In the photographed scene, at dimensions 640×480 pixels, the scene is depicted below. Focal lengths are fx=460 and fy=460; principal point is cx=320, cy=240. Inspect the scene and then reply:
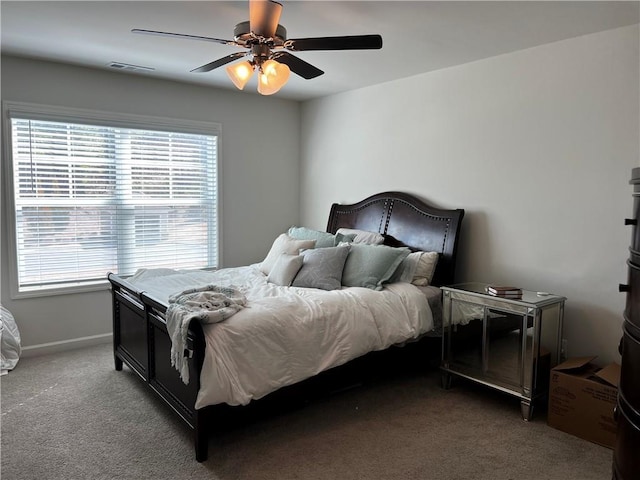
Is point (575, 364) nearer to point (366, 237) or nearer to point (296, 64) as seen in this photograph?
point (366, 237)

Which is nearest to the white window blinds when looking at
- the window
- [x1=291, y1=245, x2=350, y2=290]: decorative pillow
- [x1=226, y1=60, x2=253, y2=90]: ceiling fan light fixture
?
the window

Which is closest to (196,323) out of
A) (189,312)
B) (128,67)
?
(189,312)

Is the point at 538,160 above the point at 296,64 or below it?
below

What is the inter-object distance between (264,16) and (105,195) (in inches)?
113

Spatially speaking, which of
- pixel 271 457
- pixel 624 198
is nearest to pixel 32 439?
pixel 271 457

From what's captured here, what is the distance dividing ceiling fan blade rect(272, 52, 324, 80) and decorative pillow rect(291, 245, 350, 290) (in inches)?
54.2

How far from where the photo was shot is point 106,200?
443 centimetres

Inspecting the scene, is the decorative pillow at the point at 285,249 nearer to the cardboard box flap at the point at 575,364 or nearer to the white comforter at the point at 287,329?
the white comforter at the point at 287,329

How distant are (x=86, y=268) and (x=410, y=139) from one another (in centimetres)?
331

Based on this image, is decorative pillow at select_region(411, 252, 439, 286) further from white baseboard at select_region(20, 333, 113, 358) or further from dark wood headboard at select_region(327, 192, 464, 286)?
white baseboard at select_region(20, 333, 113, 358)

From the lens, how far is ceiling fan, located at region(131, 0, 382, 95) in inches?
90.6

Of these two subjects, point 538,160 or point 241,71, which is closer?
point 241,71

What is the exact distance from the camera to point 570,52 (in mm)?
3184

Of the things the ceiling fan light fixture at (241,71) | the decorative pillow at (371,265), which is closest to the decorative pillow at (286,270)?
the decorative pillow at (371,265)
